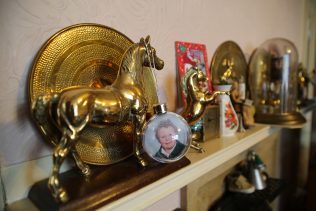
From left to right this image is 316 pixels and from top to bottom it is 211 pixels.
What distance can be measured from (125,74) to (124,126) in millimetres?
144

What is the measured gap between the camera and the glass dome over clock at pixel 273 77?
1.22 meters

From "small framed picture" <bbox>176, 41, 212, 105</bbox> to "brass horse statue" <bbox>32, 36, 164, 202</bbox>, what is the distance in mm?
238

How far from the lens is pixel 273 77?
4.17 ft

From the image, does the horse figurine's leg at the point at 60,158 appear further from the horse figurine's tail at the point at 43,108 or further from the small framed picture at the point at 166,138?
the small framed picture at the point at 166,138

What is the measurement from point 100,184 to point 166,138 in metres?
0.17

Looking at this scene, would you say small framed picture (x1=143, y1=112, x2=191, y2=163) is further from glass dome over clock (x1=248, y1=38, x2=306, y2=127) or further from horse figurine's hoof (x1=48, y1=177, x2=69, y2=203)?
glass dome over clock (x1=248, y1=38, x2=306, y2=127)

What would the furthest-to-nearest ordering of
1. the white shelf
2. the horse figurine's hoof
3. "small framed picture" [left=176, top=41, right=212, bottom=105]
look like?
"small framed picture" [left=176, top=41, right=212, bottom=105] < the white shelf < the horse figurine's hoof

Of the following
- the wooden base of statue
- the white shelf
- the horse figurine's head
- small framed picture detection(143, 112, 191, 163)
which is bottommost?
the white shelf

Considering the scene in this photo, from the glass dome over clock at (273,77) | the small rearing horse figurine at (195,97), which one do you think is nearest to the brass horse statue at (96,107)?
the small rearing horse figurine at (195,97)

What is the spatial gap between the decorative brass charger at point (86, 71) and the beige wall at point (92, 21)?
26mm

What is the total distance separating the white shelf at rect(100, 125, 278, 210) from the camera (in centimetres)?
50

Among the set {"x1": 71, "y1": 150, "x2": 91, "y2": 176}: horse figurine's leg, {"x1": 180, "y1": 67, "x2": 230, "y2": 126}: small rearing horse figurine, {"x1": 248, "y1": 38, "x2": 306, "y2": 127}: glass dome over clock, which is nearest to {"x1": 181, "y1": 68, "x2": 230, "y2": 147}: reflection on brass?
{"x1": 180, "y1": 67, "x2": 230, "y2": 126}: small rearing horse figurine

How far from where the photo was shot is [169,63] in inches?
31.1

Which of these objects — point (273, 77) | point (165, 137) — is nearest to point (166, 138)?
point (165, 137)
